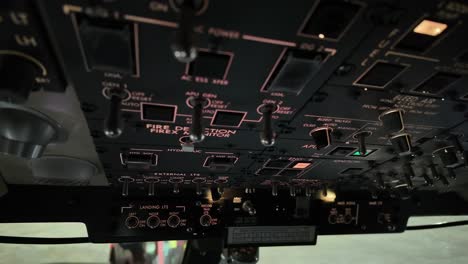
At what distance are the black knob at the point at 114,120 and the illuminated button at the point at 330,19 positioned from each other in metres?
0.82

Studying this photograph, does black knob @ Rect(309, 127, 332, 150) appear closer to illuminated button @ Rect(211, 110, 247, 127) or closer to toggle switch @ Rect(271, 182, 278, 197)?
illuminated button @ Rect(211, 110, 247, 127)

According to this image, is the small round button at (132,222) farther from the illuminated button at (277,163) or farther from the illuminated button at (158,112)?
the illuminated button at (158,112)

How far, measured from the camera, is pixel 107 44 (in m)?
1.06

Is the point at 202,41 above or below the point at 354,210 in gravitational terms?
above

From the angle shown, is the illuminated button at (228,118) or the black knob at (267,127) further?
the illuminated button at (228,118)

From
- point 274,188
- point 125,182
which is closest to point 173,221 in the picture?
point 125,182

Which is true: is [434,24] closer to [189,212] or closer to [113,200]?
[189,212]

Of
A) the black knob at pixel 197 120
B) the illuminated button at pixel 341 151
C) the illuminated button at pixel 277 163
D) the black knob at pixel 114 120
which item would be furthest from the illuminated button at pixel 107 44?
the illuminated button at pixel 341 151

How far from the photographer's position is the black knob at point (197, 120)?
1.34 m

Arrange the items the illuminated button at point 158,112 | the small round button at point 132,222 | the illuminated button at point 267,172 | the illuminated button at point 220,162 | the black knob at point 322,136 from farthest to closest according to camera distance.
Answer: the small round button at point 132,222
the illuminated button at point 267,172
the illuminated button at point 220,162
the black knob at point 322,136
the illuminated button at point 158,112

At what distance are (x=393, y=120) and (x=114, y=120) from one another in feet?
4.91

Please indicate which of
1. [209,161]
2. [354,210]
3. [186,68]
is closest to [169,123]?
[186,68]

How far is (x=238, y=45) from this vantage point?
3.79 feet

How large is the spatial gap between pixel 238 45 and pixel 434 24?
0.74 m
